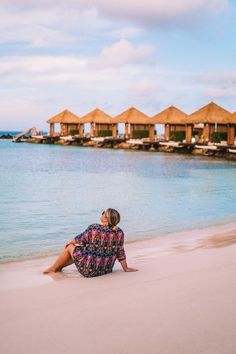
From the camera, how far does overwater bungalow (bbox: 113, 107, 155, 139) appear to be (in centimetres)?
4738

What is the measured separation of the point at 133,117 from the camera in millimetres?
48031

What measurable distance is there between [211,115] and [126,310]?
3638 cm

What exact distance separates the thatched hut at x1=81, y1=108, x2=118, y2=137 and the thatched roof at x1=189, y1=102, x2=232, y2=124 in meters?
12.3

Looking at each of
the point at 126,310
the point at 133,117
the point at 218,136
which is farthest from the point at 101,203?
the point at 133,117

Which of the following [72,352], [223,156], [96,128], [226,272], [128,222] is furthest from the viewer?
[96,128]

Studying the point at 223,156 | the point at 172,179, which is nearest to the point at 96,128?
the point at 223,156

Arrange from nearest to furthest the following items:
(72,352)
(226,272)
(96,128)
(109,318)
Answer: (72,352), (109,318), (226,272), (96,128)

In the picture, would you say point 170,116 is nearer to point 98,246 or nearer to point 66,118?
point 66,118

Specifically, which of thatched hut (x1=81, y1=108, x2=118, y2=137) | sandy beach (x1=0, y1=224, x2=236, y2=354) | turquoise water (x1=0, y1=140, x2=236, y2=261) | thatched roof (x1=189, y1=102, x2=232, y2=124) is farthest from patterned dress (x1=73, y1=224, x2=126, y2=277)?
thatched hut (x1=81, y1=108, x2=118, y2=137)

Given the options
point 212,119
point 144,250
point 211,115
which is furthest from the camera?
point 211,115

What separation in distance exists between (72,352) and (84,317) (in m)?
0.56

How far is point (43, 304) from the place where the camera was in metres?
3.80

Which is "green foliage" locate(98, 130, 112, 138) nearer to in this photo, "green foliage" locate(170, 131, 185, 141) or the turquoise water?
"green foliage" locate(170, 131, 185, 141)

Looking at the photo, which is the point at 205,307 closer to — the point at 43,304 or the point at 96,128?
the point at 43,304
